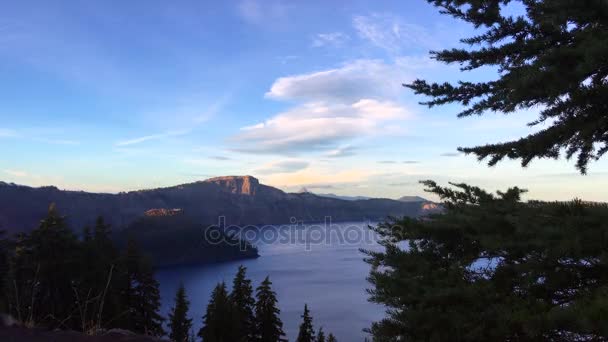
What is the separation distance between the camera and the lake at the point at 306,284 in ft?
197

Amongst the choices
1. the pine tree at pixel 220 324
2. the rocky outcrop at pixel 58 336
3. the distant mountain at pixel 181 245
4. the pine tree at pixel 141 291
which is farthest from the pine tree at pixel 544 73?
the distant mountain at pixel 181 245

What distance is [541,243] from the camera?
3746 millimetres

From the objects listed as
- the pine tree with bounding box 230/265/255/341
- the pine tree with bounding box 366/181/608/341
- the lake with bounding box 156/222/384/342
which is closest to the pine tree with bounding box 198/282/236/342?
the pine tree with bounding box 230/265/255/341

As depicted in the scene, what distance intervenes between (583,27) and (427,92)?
195 cm

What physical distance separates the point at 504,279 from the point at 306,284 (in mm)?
87506

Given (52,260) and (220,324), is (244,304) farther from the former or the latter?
(52,260)

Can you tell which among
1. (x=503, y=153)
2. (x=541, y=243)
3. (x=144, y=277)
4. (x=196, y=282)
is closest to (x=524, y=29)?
(x=503, y=153)

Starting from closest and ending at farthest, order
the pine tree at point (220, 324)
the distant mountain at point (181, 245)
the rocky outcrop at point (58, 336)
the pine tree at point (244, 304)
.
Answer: the rocky outcrop at point (58, 336), the pine tree at point (220, 324), the pine tree at point (244, 304), the distant mountain at point (181, 245)

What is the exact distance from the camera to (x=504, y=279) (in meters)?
4.09

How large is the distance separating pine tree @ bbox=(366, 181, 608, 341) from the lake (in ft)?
74.9

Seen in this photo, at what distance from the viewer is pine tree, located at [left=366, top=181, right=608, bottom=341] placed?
3309 mm

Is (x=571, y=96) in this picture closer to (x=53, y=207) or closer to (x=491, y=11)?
(x=491, y=11)

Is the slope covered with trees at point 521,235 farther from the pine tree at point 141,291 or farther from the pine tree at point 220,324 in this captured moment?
the pine tree at point 141,291

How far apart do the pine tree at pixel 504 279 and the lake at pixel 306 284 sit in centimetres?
2282
